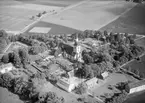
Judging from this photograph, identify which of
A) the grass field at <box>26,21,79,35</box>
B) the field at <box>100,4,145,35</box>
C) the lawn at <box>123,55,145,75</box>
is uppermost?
the field at <box>100,4,145,35</box>

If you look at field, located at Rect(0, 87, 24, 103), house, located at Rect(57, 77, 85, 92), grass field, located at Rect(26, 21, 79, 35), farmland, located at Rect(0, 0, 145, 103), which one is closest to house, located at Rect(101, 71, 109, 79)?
farmland, located at Rect(0, 0, 145, 103)

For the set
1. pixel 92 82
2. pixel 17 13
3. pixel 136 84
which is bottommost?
pixel 92 82

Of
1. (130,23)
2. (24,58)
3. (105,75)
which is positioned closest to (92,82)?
(105,75)

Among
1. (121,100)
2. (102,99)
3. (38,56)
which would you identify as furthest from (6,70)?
(121,100)

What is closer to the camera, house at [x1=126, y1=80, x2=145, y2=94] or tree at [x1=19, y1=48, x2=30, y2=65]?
house at [x1=126, y1=80, x2=145, y2=94]

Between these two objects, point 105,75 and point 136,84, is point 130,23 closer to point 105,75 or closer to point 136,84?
point 105,75

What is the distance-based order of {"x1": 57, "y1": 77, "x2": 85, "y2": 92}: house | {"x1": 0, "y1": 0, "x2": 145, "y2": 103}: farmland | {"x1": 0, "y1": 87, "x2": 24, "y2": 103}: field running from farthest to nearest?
1. {"x1": 0, "y1": 0, "x2": 145, "y2": 103}: farmland
2. {"x1": 57, "y1": 77, "x2": 85, "y2": 92}: house
3. {"x1": 0, "y1": 87, "x2": 24, "y2": 103}: field

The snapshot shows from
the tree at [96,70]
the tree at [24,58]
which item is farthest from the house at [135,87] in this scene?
the tree at [24,58]

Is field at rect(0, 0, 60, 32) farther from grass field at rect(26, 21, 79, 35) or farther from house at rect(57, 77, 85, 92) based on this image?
house at rect(57, 77, 85, 92)

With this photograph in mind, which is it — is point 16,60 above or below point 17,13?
below
